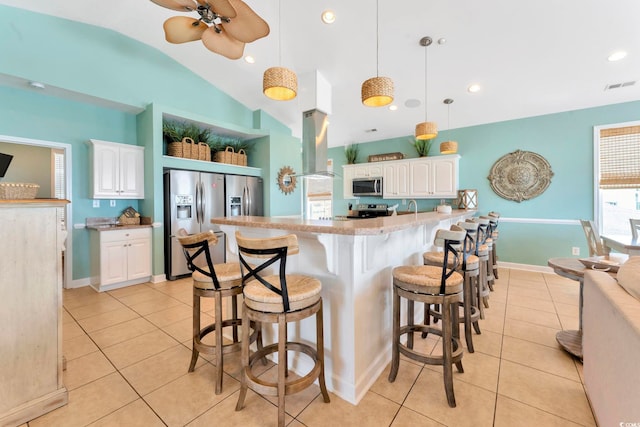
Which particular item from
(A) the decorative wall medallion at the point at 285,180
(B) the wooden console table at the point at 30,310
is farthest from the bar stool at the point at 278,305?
(A) the decorative wall medallion at the point at 285,180

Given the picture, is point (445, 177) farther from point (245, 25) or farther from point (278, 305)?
point (278, 305)

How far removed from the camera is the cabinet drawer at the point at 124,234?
361 centimetres

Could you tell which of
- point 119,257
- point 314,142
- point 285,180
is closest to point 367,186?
point 285,180

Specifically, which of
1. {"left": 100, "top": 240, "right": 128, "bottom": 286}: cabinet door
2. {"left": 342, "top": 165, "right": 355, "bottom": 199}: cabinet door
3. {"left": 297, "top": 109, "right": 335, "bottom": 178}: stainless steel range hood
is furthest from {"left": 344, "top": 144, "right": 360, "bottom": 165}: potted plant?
{"left": 100, "top": 240, "right": 128, "bottom": 286}: cabinet door

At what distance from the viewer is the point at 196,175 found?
4305 mm

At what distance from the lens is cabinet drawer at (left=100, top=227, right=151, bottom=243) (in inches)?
142

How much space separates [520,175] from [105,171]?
6.81 m

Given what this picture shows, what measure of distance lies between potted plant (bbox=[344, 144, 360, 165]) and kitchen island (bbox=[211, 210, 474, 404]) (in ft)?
15.4

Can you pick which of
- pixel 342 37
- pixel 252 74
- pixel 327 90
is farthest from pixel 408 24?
pixel 252 74

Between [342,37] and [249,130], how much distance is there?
2581 mm

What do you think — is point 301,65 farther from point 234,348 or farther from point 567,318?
point 567,318

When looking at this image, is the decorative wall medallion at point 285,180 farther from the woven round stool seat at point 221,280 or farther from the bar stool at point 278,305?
the bar stool at point 278,305

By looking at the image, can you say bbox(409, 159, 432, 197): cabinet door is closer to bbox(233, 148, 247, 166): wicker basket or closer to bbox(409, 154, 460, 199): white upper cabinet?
bbox(409, 154, 460, 199): white upper cabinet

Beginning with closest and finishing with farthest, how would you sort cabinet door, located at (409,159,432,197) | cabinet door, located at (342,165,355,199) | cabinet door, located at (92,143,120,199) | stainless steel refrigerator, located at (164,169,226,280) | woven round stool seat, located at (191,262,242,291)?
woven round stool seat, located at (191,262,242,291) → cabinet door, located at (92,143,120,199) → stainless steel refrigerator, located at (164,169,226,280) → cabinet door, located at (409,159,432,197) → cabinet door, located at (342,165,355,199)
